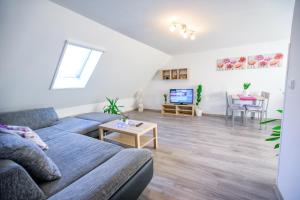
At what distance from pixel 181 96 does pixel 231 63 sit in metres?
1.84

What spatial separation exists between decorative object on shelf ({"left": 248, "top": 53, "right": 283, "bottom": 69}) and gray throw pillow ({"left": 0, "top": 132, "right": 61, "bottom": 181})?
500cm

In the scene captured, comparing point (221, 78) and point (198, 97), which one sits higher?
point (221, 78)

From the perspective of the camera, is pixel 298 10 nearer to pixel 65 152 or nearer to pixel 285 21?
pixel 285 21

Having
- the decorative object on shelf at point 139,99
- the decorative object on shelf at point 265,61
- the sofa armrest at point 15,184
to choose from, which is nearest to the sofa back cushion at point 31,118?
the sofa armrest at point 15,184

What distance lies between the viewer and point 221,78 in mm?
4641

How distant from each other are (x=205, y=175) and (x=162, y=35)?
275 cm

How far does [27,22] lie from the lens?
1.88 meters

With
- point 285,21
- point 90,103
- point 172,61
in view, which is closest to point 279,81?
point 285,21

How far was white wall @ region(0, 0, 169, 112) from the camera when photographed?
6.07 feet

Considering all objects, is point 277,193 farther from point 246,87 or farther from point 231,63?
point 231,63

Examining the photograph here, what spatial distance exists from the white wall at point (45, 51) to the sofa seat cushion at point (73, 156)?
4.30 feet

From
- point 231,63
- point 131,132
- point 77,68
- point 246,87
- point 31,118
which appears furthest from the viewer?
point 231,63

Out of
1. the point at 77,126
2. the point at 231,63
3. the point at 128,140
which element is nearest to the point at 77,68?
the point at 77,126

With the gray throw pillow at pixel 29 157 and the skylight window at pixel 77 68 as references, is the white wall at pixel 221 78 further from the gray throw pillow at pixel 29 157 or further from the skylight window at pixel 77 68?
the gray throw pillow at pixel 29 157
